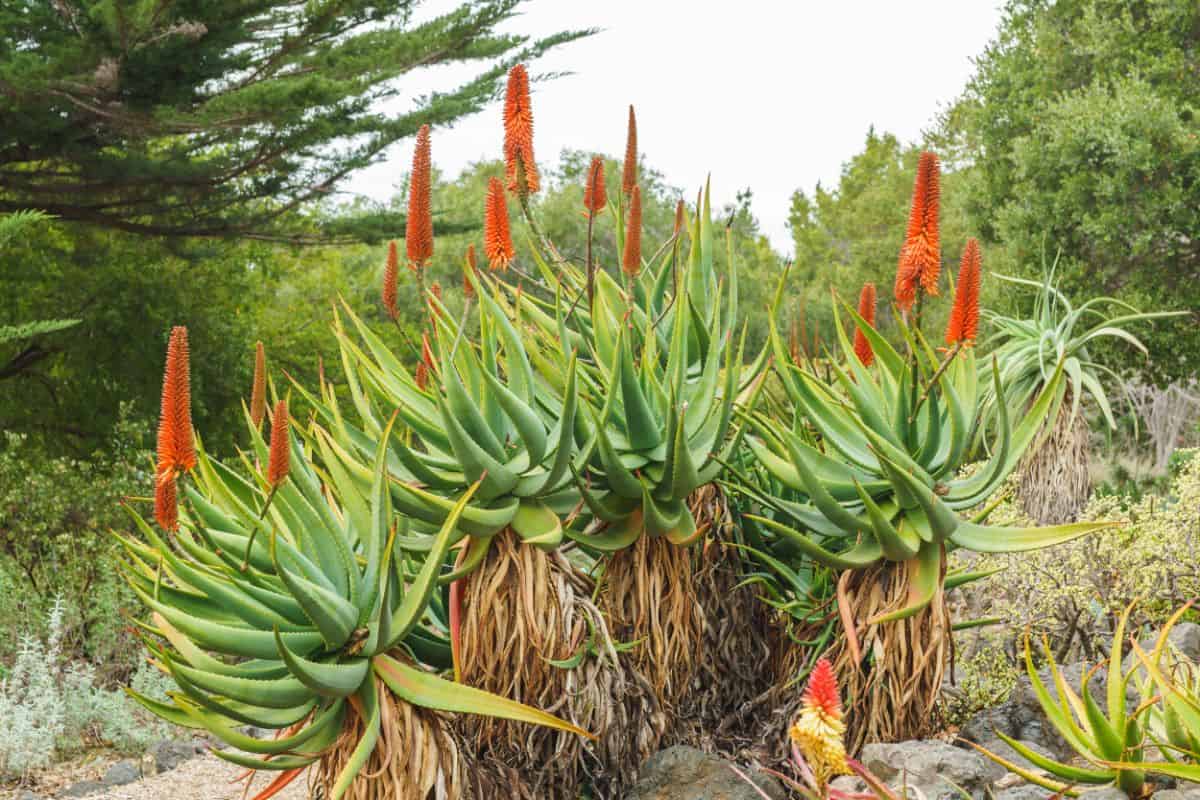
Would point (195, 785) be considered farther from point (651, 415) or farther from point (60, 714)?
point (651, 415)

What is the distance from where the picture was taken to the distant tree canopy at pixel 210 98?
484 inches

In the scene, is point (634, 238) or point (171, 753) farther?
point (171, 753)

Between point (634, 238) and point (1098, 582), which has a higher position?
point (634, 238)

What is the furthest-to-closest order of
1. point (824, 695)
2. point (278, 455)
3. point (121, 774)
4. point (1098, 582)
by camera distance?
point (121, 774) < point (1098, 582) < point (278, 455) < point (824, 695)

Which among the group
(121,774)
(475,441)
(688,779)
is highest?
(475,441)

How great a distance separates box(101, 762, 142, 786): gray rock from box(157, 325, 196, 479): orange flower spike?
4595mm

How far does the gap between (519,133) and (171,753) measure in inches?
196

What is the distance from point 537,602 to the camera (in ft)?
13.0

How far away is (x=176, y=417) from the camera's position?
305cm

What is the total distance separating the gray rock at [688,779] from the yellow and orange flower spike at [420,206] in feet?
6.44

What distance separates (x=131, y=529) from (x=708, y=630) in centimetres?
1073

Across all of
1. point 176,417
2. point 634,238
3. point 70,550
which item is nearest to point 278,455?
point 176,417

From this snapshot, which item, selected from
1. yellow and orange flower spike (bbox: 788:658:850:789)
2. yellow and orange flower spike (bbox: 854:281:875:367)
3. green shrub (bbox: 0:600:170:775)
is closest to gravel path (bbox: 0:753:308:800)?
green shrub (bbox: 0:600:170:775)

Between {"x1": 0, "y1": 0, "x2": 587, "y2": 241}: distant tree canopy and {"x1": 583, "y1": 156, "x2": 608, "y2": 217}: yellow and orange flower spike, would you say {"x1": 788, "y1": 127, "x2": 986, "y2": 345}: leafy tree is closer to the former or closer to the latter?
{"x1": 0, "y1": 0, "x2": 587, "y2": 241}: distant tree canopy
